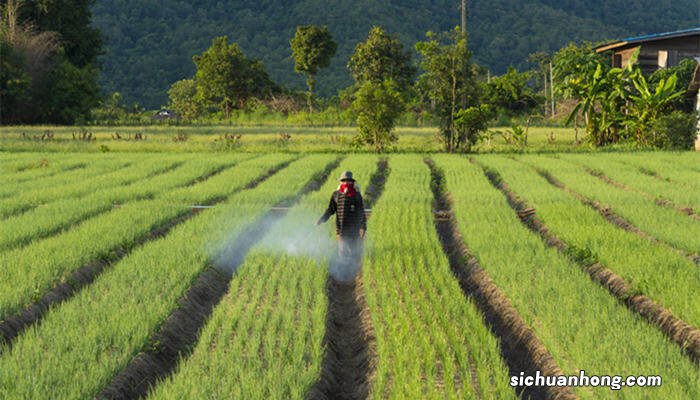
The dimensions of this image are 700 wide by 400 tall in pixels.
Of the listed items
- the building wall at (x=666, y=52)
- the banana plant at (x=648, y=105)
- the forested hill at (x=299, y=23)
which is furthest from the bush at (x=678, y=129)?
the forested hill at (x=299, y=23)

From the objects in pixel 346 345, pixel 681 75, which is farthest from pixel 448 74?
pixel 346 345

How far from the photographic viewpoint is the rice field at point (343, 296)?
6.04 metres

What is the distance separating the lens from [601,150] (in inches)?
1188

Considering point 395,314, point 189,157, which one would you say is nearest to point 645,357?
point 395,314

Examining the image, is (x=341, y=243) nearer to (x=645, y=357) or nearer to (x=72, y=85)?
(x=645, y=357)

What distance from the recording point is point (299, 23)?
10731 centimetres

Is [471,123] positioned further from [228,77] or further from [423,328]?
[228,77]

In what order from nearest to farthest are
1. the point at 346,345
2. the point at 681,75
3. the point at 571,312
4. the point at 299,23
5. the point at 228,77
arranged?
the point at 571,312 → the point at 346,345 → the point at 681,75 → the point at 228,77 → the point at 299,23

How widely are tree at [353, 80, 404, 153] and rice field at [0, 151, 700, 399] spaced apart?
12872 mm

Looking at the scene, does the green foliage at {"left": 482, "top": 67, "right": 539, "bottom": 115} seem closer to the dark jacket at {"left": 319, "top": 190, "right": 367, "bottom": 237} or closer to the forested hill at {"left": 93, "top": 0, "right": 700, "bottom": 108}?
the forested hill at {"left": 93, "top": 0, "right": 700, "bottom": 108}

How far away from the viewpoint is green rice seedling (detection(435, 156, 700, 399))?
19.3 ft

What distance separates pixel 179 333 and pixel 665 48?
102 ft

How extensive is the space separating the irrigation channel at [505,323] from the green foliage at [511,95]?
47.9 m

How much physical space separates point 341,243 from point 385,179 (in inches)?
454
